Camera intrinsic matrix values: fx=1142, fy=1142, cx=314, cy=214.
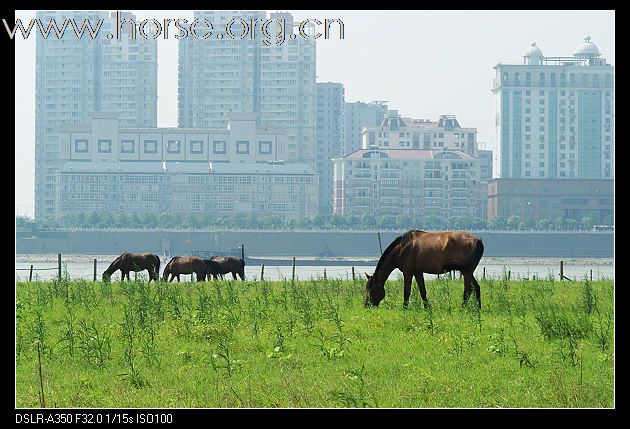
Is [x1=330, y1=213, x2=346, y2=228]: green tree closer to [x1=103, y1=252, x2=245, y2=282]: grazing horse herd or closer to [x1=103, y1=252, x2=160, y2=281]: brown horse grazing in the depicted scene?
[x1=103, y1=252, x2=245, y2=282]: grazing horse herd

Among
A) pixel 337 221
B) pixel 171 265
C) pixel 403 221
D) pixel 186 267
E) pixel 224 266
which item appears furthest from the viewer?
pixel 403 221

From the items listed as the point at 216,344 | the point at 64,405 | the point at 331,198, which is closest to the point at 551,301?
the point at 216,344

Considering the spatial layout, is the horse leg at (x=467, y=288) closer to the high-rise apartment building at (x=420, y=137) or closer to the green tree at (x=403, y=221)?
the green tree at (x=403, y=221)

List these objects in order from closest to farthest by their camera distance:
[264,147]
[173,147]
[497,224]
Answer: [497,224] < [173,147] < [264,147]

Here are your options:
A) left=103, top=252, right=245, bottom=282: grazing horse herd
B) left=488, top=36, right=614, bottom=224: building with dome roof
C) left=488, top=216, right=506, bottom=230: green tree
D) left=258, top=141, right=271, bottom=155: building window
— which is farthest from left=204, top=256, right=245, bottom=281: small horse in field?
left=488, top=36, right=614, bottom=224: building with dome roof

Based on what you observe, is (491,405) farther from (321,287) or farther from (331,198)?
(331,198)

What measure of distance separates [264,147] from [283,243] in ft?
129

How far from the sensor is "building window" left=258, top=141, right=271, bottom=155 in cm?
17988

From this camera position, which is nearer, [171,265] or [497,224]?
[171,265]

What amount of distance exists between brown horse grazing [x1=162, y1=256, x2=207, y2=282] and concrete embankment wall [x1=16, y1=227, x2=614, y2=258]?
374 feet

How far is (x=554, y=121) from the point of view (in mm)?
189000

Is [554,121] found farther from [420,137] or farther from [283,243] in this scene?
[283,243]

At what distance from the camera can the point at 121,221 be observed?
152500 mm

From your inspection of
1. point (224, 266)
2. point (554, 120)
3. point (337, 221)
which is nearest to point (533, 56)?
point (554, 120)
